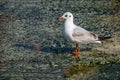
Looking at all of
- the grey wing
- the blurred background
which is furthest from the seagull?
the blurred background

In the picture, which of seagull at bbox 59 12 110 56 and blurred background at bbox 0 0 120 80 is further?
seagull at bbox 59 12 110 56

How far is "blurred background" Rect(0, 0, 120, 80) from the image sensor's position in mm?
9773

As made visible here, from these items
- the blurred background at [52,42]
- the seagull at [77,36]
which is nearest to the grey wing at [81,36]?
the seagull at [77,36]

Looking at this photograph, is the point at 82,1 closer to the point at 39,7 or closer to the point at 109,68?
the point at 39,7

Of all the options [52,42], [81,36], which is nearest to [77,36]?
[81,36]

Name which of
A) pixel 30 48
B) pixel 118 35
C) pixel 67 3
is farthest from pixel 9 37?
pixel 67 3

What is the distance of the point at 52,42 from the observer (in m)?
11.8

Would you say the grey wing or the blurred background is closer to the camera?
the blurred background

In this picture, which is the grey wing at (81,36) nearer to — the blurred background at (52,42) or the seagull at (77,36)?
the seagull at (77,36)

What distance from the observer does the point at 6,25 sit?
13.3 metres

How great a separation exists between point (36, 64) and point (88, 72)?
1.19 meters

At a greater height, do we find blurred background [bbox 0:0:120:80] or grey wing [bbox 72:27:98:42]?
grey wing [bbox 72:27:98:42]

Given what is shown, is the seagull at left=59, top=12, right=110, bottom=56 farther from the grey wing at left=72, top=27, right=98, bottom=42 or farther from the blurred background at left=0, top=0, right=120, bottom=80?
the blurred background at left=0, top=0, right=120, bottom=80

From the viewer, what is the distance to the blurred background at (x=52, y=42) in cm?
977
